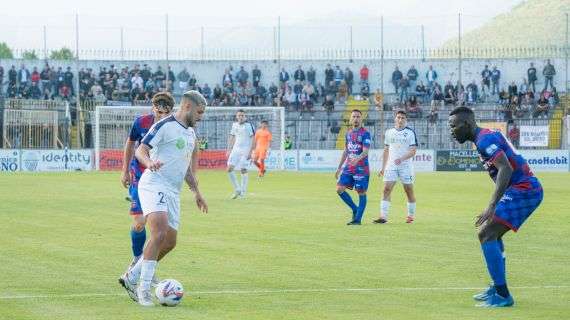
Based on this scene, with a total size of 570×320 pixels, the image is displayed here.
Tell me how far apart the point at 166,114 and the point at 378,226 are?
8.95m

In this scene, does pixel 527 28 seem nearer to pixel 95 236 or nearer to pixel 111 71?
pixel 111 71

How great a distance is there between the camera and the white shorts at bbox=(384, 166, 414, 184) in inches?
857

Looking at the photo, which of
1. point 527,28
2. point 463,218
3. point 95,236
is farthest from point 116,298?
point 527,28

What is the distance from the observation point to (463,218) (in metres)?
22.5

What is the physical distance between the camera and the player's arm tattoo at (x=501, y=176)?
34.3 feet

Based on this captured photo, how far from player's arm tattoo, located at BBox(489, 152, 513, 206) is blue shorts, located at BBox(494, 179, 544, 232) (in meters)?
0.31

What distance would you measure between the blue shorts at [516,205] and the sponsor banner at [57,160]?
128 ft

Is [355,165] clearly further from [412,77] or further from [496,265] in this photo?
[412,77]

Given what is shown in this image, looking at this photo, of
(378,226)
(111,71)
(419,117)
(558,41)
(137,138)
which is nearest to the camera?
(137,138)

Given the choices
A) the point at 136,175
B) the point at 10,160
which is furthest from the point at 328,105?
the point at 136,175

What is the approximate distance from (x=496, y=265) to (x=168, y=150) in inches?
127

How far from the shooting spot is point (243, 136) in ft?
103

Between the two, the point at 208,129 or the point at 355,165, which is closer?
the point at 355,165

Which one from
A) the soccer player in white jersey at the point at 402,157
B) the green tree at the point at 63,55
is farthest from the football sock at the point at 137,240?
the green tree at the point at 63,55
